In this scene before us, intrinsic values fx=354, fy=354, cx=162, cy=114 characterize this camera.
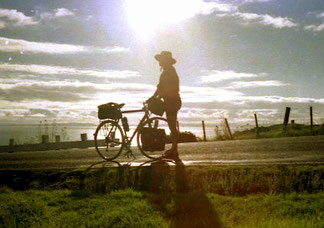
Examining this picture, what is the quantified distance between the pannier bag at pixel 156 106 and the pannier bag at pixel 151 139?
500 mm

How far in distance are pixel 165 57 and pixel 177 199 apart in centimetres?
416

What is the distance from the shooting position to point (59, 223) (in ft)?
16.4

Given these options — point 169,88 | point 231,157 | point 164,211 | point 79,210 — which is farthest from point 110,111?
point 164,211

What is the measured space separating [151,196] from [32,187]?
351cm

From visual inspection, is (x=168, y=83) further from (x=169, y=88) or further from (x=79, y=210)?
(x=79, y=210)

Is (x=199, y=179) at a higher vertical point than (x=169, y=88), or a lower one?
lower

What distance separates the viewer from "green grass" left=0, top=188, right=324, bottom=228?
4770 millimetres

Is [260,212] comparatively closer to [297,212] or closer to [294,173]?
[297,212]

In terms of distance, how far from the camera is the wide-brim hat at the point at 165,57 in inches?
348

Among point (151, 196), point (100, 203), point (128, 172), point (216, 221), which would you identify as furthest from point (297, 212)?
point (128, 172)

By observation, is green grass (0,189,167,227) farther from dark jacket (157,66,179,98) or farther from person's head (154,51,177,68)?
person's head (154,51,177,68)

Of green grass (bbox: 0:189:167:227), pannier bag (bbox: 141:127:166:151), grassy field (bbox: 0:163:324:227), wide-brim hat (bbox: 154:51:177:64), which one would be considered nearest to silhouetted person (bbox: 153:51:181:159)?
wide-brim hat (bbox: 154:51:177:64)

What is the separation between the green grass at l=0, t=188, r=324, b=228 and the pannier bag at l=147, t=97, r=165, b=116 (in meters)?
3.16

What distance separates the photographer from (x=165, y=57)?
882 centimetres
